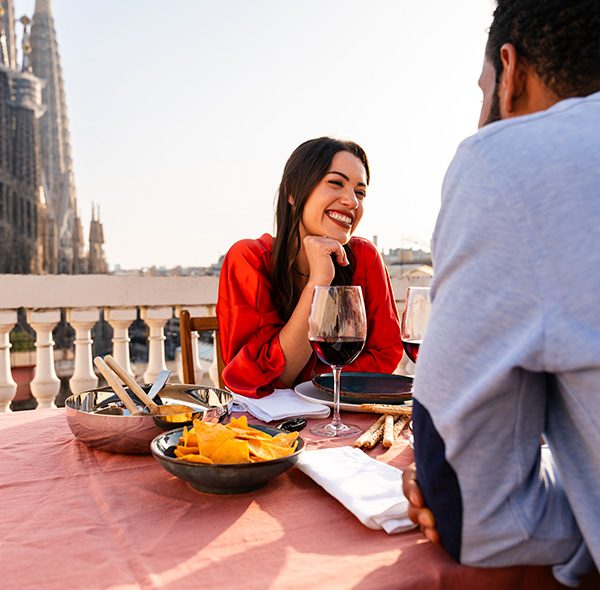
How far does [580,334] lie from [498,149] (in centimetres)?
21

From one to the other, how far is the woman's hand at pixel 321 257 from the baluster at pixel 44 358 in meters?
2.06

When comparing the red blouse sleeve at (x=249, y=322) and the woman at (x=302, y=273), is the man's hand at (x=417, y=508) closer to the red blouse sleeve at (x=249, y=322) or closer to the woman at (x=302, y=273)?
the red blouse sleeve at (x=249, y=322)

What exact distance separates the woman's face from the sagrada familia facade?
43090 millimetres

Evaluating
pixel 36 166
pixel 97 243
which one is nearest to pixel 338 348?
pixel 36 166

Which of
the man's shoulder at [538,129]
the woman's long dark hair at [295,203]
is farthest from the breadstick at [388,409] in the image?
the woman's long dark hair at [295,203]

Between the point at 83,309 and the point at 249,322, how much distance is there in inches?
78.2

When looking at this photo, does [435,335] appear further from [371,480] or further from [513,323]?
[371,480]

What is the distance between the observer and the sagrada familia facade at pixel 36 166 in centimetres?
4159

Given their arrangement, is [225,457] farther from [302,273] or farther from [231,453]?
[302,273]

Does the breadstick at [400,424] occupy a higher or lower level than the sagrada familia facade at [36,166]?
lower

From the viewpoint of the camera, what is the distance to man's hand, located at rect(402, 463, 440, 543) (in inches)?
27.1

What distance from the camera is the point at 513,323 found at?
0.58m

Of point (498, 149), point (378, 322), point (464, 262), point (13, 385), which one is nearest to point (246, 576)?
point (464, 262)

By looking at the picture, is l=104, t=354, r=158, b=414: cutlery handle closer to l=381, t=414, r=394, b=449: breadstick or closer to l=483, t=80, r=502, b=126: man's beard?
l=381, t=414, r=394, b=449: breadstick
